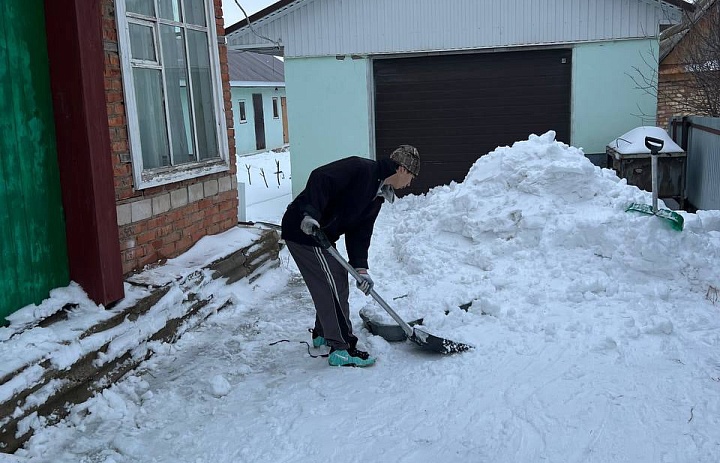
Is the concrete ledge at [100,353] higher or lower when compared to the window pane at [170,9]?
lower

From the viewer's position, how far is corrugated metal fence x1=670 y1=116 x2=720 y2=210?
8.81 m

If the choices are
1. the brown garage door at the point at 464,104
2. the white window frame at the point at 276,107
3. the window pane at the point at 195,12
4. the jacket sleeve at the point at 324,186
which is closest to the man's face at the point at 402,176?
the jacket sleeve at the point at 324,186

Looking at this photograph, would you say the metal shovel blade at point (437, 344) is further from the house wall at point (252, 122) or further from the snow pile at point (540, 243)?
the house wall at point (252, 122)

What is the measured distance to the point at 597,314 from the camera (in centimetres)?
481

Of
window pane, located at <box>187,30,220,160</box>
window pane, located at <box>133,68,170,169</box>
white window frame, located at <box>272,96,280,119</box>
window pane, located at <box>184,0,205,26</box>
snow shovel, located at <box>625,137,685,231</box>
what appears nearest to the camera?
window pane, located at <box>133,68,170,169</box>

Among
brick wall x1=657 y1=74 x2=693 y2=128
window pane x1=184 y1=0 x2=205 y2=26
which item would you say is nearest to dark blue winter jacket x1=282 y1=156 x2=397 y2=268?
window pane x1=184 y1=0 x2=205 y2=26

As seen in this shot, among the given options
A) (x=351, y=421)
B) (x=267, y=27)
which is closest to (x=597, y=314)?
(x=351, y=421)

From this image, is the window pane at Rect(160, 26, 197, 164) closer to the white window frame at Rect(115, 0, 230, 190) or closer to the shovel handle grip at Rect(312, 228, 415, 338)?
the white window frame at Rect(115, 0, 230, 190)

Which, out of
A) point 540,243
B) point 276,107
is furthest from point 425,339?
point 276,107

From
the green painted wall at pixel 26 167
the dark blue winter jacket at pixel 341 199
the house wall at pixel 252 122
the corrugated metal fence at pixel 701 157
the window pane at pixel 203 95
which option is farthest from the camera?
the house wall at pixel 252 122

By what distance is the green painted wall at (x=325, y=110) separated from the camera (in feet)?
37.9

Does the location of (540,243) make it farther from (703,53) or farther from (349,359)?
(703,53)

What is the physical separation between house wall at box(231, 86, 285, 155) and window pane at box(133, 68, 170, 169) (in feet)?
68.3

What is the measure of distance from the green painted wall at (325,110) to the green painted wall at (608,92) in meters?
3.81
